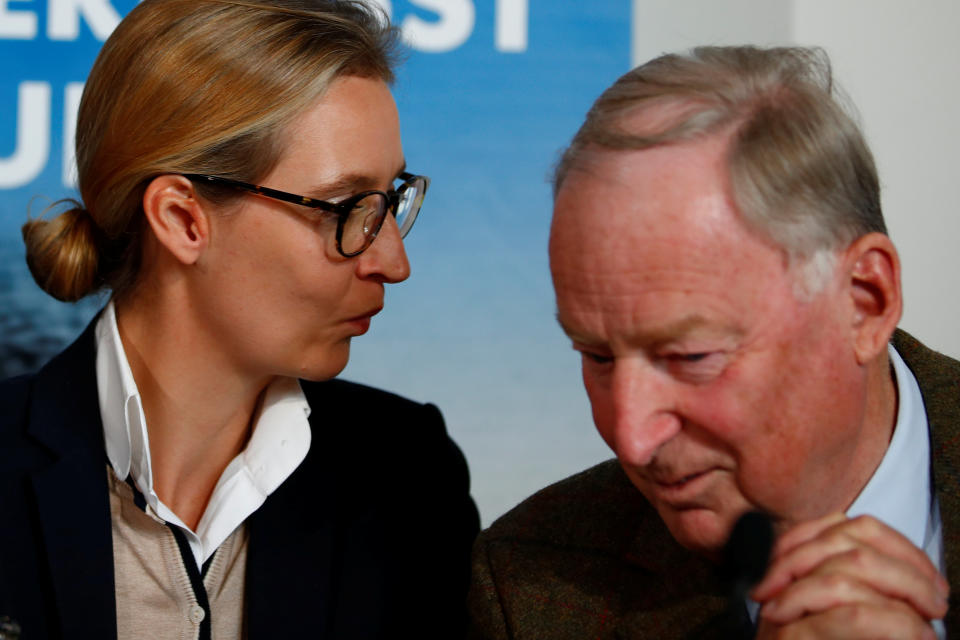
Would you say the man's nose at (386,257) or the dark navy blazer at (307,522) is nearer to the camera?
the dark navy blazer at (307,522)

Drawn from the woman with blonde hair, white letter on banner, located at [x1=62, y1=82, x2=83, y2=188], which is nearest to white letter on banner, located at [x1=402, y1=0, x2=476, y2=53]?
the woman with blonde hair

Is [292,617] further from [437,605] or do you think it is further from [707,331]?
[707,331]

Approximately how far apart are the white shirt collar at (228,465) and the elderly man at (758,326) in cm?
75

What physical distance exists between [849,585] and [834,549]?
0.03 meters

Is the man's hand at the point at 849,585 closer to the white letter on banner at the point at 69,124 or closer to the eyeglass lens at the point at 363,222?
the eyeglass lens at the point at 363,222

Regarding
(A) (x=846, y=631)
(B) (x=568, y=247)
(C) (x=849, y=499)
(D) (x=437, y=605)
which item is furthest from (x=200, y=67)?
(A) (x=846, y=631)

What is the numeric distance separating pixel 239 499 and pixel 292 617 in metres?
0.20

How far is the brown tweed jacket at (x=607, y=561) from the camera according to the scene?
4.23 feet

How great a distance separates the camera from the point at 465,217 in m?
2.52

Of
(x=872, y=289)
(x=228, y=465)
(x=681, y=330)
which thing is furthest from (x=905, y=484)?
(x=228, y=465)

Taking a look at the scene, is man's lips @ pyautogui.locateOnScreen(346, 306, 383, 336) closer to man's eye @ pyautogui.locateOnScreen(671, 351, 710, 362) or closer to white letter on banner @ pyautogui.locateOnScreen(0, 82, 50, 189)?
man's eye @ pyautogui.locateOnScreen(671, 351, 710, 362)

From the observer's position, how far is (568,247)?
114cm

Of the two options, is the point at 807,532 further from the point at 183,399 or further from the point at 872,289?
the point at 183,399

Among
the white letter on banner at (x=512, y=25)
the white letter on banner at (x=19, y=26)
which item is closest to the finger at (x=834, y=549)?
the white letter on banner at (x=512, y=25)
